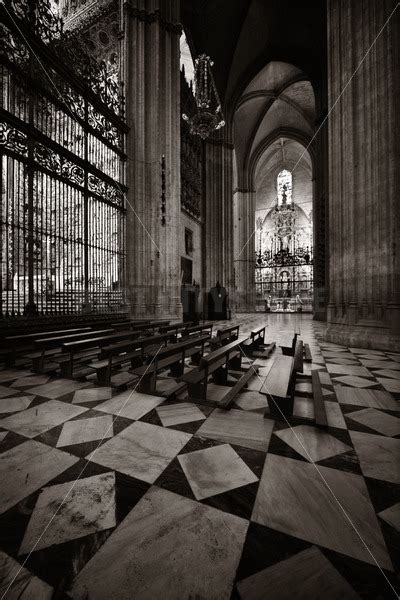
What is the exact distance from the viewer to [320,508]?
125cm

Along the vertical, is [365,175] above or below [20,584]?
above

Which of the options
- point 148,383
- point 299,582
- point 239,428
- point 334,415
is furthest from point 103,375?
point 299,582

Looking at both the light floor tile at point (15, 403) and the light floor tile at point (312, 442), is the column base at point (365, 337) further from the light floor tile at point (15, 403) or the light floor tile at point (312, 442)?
the light floor tile at point (15, 403)

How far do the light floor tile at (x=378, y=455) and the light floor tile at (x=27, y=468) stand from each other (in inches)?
71.5

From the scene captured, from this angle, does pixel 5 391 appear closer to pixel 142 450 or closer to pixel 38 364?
pixel 38 364

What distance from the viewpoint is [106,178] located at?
Answer: 27.5 feet

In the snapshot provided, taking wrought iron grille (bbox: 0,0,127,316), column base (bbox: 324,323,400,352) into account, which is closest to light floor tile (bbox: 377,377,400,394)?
column base (bbox: 324,323,400,352)

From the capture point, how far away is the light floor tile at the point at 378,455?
1509mm

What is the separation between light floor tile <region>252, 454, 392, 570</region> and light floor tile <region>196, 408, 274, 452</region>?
0.91ft

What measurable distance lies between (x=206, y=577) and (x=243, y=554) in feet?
0.55

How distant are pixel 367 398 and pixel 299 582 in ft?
7.41

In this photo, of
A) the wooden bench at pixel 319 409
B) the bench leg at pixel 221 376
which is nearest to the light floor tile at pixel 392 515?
the wooden bench at pixel 319 409

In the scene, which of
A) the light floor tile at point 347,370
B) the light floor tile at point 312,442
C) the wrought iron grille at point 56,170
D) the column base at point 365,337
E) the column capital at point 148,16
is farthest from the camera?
the column capital at point 148,16

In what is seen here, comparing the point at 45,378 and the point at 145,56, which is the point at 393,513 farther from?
the point at 145,56
